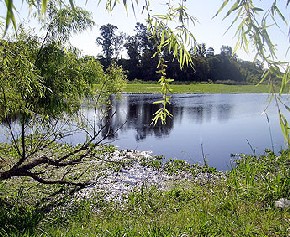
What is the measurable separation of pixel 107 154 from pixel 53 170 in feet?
7.28

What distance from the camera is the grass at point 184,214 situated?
3092mm

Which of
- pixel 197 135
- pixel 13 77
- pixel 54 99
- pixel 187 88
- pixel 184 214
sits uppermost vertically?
pixel 13 77

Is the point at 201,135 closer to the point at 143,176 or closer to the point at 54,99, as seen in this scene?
the point at 143,176

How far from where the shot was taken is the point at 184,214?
4.06 m

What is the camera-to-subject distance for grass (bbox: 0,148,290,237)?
3092 millimetres

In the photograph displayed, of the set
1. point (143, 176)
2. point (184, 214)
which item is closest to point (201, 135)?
point (143, 176)

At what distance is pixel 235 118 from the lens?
664 inches

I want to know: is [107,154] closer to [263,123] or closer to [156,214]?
[156,214]

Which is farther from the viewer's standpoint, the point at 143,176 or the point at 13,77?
the point at 143,176

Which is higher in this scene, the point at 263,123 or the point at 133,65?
the point at 133,65

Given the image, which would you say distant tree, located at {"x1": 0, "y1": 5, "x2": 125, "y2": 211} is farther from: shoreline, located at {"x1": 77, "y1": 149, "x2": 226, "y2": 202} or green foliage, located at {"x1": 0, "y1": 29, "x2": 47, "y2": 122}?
green foliage, located at {"x1": 0, "y1": 29, "x2": 47, "y2": 122}

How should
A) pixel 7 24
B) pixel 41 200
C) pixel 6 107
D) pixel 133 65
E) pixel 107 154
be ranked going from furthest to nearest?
1. pixel 133 65
2. pixel 107 154
3. pixel 41 200
4. pixel 6 107
5. pixel 7 24

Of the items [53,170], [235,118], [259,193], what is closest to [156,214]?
[259,193]

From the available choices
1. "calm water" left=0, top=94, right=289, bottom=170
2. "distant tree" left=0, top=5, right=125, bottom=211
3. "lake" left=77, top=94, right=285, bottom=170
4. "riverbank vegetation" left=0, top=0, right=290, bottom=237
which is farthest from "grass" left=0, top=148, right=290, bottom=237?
"calm water" left=0, top=94, right=289, bottom=170
